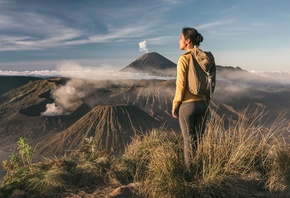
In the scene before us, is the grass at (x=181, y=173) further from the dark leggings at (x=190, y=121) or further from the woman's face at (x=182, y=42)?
the woman's face at (x=182, y=42)

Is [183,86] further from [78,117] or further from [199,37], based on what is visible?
[78,117]

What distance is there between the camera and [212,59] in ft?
15.3

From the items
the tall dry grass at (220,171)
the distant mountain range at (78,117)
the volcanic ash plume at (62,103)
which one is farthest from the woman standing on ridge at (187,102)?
the volcanic ash plume at (62,103)

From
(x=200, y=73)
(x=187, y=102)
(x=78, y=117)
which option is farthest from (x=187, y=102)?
(x=78, y=117)

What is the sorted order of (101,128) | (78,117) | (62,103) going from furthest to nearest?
1. (62,103)
2. (78,117)
3. (101,128)

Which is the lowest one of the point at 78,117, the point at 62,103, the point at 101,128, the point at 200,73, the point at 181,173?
the point at 78,117

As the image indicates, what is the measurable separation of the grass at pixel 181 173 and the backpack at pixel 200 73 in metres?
0.70

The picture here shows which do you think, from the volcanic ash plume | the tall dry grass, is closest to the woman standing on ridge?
the tall dry grass

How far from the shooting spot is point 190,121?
15.4 ft

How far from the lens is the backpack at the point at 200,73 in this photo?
452cm

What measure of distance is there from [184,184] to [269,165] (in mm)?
1737

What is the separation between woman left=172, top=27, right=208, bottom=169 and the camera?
4.55 meters

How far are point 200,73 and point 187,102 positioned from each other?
43cm

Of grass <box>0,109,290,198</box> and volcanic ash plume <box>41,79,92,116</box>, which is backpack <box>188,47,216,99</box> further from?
volcanic ash plume <box>41,79,92,116</box>
